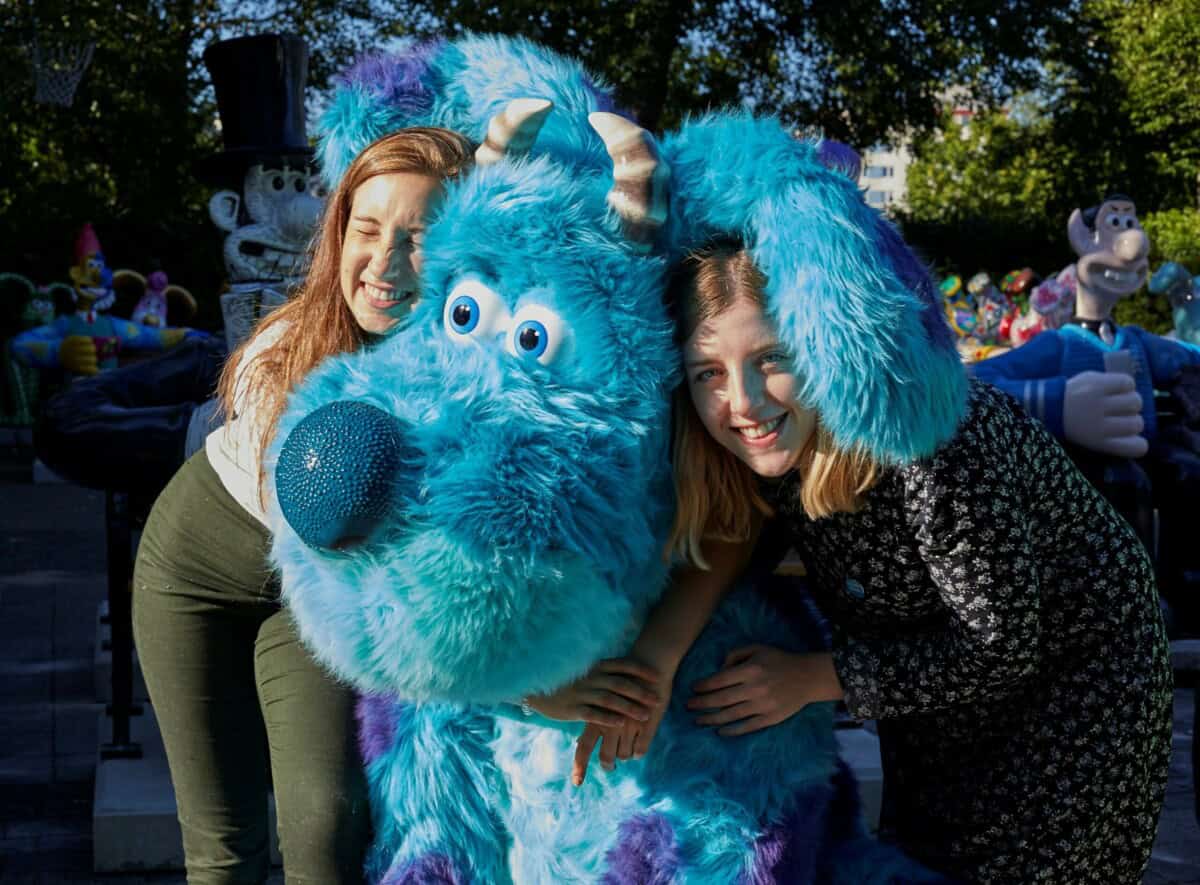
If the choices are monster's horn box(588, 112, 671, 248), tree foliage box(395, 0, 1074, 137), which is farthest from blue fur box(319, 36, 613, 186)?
tree foliage box(395, 0, 1074, 137)

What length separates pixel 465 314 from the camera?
168cm

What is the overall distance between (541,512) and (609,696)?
0.37 metres

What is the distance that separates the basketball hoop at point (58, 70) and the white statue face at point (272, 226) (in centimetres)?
1089

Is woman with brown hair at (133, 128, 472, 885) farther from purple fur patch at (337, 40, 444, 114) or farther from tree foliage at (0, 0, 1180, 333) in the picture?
tree foliage at (0, 0, 1180, 333)

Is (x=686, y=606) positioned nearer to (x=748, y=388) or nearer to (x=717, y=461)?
(x=717, y=461)

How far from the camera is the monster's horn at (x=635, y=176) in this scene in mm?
1634

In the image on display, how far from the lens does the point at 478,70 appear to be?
2053 millimetres

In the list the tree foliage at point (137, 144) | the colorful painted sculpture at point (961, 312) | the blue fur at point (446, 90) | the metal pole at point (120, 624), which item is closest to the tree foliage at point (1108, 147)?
the colorful painted sculpture at point (961, 312)

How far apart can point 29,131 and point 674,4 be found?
9.11 m

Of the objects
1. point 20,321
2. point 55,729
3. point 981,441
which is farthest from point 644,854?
point 20,321

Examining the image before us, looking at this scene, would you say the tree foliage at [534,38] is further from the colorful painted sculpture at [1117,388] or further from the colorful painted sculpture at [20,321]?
the colorful painted sculpture at [1117,388]

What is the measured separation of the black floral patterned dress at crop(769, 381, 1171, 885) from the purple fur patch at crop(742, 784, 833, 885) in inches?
6.3

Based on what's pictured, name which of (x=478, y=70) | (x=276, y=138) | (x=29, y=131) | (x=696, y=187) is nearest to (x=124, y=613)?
(x=276, y=138)

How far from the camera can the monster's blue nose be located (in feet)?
4.78
